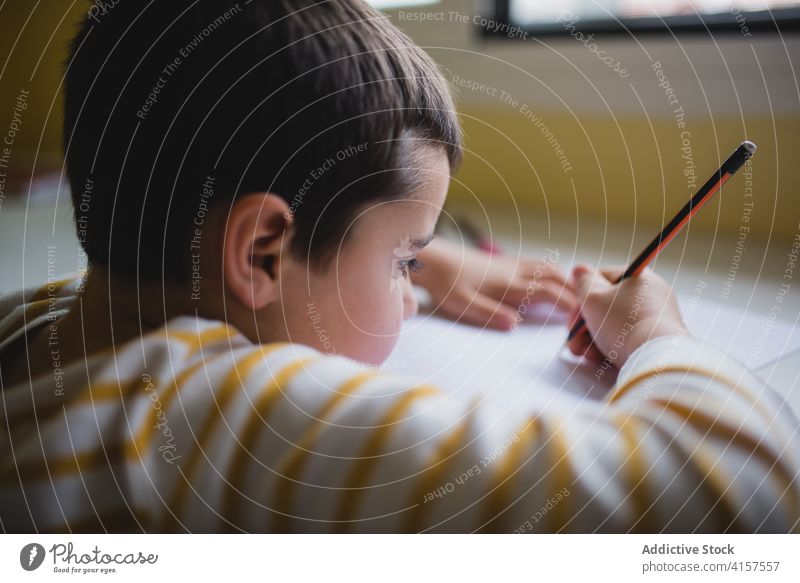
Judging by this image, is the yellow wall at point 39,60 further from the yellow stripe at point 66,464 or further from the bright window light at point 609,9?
the bright window light at point 609,9

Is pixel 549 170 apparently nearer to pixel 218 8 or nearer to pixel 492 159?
pixel 492 159

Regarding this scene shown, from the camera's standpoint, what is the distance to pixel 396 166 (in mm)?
277

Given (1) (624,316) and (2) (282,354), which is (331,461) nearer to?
(2) (282,354)

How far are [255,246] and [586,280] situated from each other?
0.68 feet

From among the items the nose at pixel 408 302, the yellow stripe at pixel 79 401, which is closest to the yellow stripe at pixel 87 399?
the yellow stripe at pixel 79 401

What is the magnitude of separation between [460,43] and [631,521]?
0.25 meters

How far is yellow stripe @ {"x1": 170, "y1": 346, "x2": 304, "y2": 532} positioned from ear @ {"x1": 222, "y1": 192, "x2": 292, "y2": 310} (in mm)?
36

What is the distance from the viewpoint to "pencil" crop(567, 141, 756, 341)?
289mm

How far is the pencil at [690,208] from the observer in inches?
11.4

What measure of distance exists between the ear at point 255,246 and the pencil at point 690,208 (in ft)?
0.55

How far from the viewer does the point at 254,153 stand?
0.26m

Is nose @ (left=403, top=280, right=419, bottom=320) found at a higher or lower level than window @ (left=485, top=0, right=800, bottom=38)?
lower

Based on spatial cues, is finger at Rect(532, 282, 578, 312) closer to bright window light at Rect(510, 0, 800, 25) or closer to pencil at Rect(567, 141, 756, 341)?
pencil at Rect(567, 141, 756, 341)

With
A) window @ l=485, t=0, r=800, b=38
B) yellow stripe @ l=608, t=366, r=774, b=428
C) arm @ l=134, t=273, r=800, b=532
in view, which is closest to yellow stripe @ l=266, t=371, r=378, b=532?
arm @ l=134, t=273, r=800, b=532
